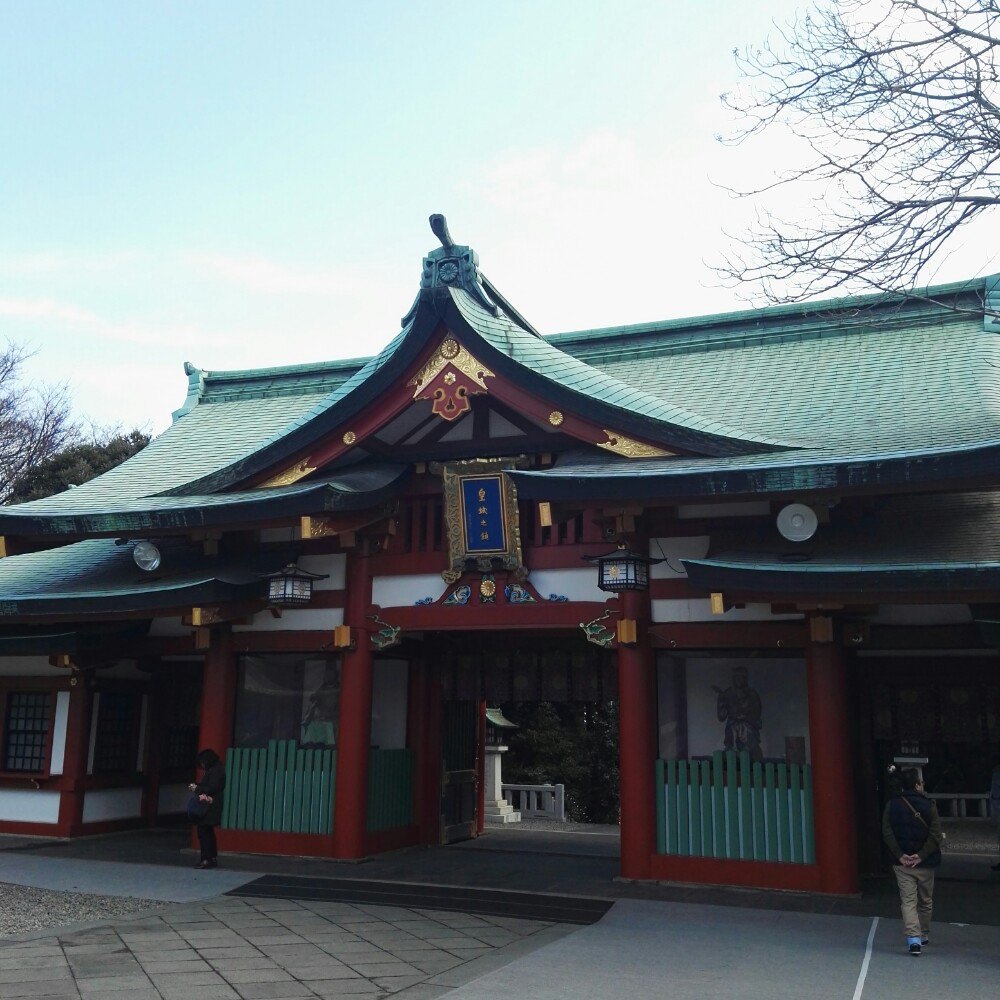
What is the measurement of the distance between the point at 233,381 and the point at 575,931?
15.3 metres

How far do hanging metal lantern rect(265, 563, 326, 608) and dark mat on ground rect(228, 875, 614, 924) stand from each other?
11.9ft

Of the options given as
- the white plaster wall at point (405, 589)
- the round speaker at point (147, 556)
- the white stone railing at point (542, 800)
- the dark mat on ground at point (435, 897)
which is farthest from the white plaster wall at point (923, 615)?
the white stone railing at point (542, 800)

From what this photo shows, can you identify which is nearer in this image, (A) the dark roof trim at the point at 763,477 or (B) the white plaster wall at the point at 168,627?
(A) the dark roof trim at the point at 763,477

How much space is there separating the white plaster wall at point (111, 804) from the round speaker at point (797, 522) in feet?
39.3

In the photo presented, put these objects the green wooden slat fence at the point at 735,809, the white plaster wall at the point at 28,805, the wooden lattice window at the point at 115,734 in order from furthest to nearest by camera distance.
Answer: the wooden lattice window at the point at 115,734, the white plaster wall at the point at 28,805, the green wooden slat fence at the point at 735,809

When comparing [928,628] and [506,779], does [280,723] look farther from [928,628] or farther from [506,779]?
Result: [506,779]

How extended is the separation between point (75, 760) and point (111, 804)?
1.23m

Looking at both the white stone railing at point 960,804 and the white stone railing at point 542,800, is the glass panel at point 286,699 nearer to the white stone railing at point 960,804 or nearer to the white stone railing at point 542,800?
the white stone railing at point 542,800

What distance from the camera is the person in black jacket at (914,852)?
28.9 ft

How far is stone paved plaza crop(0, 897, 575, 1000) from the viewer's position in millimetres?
7605

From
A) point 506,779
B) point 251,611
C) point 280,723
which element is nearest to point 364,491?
point 251,611

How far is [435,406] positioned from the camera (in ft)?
44.9

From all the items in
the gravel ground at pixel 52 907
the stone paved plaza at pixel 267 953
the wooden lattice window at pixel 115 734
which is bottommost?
the stone paved plaza at pixel 267 953

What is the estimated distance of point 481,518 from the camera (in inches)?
536
